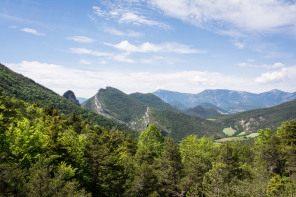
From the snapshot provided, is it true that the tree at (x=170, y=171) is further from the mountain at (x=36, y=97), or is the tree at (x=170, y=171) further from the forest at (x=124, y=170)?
the mountain at (x=36, y=97)

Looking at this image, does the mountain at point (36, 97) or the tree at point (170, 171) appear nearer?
the tree at point (170, 171)

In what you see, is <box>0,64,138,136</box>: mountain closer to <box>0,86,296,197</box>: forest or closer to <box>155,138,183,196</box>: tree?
<box>0,86,296,197</box>: forest

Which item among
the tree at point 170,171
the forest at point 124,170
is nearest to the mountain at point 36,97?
the forest at point 124,170

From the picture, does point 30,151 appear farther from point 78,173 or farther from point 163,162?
point 163,162

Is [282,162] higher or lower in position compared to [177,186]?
higher

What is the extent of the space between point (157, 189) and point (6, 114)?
36619 mm

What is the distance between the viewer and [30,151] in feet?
81.4

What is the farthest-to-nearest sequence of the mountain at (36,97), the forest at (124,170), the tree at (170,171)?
the mountain at (36,97)
the tree at (170,171)
the forest at (124,170)

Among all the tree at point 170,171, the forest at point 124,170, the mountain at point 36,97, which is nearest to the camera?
the forest at point 124,170

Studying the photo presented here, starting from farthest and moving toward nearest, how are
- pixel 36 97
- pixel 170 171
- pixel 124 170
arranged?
pixel 36 97 < pixel 170 171 < pixel 124 170

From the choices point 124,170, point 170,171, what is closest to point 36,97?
point 124,170

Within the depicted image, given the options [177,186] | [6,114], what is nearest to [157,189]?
[177,186]

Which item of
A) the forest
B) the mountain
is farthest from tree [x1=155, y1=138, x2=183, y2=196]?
the mountain

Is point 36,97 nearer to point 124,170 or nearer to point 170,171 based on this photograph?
point 124,170
